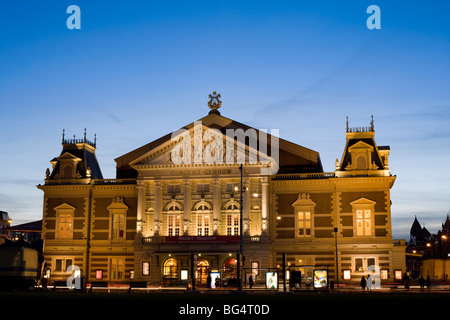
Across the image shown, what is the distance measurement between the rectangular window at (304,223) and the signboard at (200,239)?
784 centimetres

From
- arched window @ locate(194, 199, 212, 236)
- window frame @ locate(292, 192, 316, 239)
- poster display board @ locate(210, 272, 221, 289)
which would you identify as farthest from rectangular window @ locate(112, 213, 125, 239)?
poster display board @ locate(210, 272, 221, 289)

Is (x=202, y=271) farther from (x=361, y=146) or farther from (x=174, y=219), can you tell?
(x=361, y=146)

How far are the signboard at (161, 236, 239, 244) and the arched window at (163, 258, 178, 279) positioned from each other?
260cm

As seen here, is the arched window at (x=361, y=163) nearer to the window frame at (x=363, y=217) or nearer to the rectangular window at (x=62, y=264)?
the window frame at (x=363, y=217)

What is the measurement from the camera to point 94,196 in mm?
71625

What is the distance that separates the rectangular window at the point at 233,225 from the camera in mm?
65500

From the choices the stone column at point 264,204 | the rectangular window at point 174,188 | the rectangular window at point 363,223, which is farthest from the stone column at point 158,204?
the rectangular window at point 363,223

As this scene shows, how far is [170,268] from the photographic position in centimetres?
6606

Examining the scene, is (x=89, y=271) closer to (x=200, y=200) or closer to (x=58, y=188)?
(x=58, y=188)

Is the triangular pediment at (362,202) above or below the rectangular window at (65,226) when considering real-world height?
above

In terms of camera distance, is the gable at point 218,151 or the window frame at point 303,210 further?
the window frame at point 303,210

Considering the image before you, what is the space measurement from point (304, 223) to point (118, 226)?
21.4 meters

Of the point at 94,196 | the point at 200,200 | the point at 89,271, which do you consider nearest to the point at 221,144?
the point at 200,200
